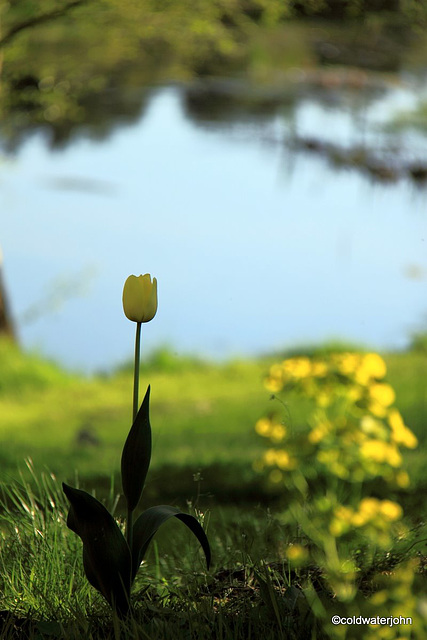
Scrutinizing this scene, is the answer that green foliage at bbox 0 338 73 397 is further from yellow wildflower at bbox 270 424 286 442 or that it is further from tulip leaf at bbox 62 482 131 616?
tulip leaf at bbox 62 482 131 616

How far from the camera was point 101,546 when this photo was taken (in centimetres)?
120

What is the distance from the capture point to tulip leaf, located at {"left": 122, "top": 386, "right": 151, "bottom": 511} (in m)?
1.21

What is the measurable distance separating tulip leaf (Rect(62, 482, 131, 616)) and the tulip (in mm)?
313

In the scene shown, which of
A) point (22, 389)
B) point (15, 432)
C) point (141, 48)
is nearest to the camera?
point (15, 432)

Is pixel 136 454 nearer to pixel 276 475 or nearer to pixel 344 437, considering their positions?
pixel 344 437

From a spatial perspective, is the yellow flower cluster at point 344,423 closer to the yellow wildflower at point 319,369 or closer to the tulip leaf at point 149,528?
the yellow wildflower at point 319,369

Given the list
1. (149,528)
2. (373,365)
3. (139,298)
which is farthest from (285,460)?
(139,298)

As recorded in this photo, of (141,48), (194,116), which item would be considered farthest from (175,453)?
(194,116)

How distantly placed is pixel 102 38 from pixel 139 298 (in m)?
7.30

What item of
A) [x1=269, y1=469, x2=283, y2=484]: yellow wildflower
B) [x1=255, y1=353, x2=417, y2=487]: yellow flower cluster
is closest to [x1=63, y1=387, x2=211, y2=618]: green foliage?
[x1=255, y1=353, x2=417, y2=487]: yellow flower cluster

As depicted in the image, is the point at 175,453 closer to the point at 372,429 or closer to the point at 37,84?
the point at 372,429

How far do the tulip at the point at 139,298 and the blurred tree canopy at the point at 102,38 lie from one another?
14.3ft

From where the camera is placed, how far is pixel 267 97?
11727mm

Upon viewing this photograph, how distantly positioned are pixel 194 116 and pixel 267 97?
51.0 inches
